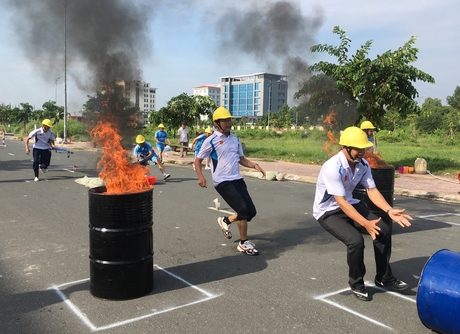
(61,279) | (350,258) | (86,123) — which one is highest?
(86,123)

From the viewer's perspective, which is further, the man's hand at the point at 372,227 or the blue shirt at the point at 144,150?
the blue shirt at the point at 144,150

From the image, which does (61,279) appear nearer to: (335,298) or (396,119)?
(335,298)

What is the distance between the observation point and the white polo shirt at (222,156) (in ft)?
18.4

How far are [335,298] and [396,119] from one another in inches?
1839

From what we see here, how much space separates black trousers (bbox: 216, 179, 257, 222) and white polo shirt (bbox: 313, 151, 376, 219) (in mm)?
1269

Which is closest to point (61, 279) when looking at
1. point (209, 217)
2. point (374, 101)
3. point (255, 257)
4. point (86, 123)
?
point (86, 123)

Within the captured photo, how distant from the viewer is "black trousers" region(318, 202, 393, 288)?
4039mm

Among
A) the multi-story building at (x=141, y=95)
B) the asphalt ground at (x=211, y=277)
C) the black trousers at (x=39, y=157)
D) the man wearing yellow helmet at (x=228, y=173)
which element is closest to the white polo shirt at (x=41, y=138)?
the black trousers at (x=39, y=157)

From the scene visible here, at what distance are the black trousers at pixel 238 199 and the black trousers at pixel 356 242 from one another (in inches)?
51.7

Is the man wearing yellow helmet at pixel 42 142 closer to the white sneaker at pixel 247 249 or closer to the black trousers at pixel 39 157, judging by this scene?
the black trousers at pixel 39 157

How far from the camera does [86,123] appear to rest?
533 cm

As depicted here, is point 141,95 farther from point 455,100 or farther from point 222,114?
point 455,100

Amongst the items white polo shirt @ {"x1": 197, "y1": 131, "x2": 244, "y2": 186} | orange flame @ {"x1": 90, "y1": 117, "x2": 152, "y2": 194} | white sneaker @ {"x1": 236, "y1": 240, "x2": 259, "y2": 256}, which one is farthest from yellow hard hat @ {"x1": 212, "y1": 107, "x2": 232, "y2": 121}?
white sneaker @ {"x1": 236, "y1": 240, "x2": 259, "y2": 256}

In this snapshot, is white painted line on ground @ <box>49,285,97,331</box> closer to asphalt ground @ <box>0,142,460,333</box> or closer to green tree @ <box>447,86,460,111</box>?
asphalt ground @ <box>0,142,460,333</box>
